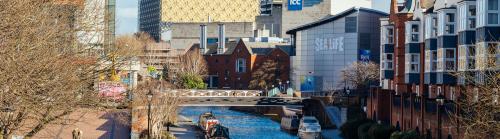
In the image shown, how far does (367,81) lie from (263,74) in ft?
141

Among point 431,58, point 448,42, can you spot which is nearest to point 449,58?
point 448,42

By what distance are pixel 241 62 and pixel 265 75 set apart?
Result: 11839 mm

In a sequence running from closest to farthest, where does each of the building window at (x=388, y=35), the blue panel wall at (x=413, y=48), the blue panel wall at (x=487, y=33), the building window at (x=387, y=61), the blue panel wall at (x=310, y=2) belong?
the blue panel wall at (x=487, y=33)
the blue panel wall at (x=413, y=48)
the building window at (x=388, y=35)
the building window at (x=387, y=61)
the blue panel wall at (x=310, y=2)

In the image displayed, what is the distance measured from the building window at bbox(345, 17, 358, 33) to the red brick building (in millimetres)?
19576

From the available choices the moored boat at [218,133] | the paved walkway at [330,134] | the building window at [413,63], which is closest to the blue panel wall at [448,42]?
the building window at [413,63]

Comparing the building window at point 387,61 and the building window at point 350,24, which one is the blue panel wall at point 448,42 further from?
the building window at point 350,24

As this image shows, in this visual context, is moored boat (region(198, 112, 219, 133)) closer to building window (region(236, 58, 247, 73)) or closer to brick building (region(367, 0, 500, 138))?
brick building (region(367, 0, 500, 138))

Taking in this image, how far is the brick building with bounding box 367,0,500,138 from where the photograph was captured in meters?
45.5

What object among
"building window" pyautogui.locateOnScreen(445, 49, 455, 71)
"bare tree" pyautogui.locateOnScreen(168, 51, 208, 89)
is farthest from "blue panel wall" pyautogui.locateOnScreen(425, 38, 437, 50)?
"bare tree" pyautogui.locateOnScreen(168, 51, 208, 89)

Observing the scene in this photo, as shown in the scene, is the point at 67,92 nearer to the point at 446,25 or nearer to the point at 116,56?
the point at 116,56

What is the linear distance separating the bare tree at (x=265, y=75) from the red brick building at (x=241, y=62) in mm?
535

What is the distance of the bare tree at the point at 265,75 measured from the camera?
142500mm

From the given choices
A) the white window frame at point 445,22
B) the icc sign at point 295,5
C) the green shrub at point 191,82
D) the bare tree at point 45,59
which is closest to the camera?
the bare tree at point 45,59

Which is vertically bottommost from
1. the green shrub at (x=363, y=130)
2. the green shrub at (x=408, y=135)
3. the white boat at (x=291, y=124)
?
the white boat at (x=291, y=124)
